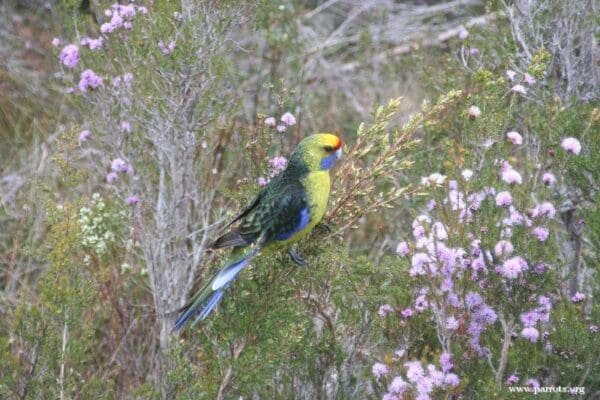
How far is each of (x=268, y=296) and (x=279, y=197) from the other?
0.38m

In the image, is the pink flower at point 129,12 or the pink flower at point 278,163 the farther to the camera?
the pink flower at point 129,12

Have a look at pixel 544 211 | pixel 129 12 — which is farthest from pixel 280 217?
pixel 129 12

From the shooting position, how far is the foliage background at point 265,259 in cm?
306

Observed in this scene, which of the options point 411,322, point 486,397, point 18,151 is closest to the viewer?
point 486,397

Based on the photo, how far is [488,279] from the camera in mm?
3291

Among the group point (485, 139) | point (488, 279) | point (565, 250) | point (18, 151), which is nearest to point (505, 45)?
point (565, 250)

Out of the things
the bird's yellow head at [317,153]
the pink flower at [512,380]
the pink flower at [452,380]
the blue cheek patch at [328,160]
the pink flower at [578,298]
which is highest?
the bird's yellow head at [317,153]

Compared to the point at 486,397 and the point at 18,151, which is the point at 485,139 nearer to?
the point at 486,397

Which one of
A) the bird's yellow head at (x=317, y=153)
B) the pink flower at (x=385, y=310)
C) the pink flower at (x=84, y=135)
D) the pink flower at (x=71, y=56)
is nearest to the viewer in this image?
the bird's yellow head at (x=317, y=153)

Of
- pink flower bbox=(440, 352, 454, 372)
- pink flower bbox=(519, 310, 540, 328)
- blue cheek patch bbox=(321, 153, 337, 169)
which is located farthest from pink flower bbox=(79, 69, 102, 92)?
pink flower bbox=(519, 310, 540, 328)

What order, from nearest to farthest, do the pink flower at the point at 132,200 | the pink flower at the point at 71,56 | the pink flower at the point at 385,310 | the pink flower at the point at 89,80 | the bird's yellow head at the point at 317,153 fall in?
Result: the bird's yellow head at the point at 317,153, the pink flower at the point at 385,310, the pink flower at the point at 132,200, the pink flower at the point at 89,80, the pink flower at the point at 71,56

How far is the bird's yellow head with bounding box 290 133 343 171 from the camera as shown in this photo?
317 cm

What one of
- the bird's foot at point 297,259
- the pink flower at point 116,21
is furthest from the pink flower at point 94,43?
the bird's foot at point 297,259

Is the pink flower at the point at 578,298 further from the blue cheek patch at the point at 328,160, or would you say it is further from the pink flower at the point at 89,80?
the pink flower at the point at 89,80
